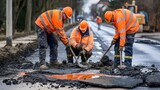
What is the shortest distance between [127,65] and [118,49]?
509mm

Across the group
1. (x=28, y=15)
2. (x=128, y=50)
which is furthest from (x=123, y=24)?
(x=28, y=15)

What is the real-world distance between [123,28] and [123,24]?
10 cm

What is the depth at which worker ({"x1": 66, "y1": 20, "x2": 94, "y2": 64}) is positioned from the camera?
40.6 feet

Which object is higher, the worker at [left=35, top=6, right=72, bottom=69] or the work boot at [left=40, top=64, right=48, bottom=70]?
the worker at [left=35, top=6, right=72, bottom=69]

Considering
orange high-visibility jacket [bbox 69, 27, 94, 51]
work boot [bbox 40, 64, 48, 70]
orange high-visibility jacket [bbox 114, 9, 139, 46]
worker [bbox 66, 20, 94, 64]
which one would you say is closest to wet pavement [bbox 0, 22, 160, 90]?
work boot [bbox 40, 64, 48, 70]

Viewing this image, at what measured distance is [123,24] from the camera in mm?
11195

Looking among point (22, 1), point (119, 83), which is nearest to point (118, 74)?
point (119, 83)

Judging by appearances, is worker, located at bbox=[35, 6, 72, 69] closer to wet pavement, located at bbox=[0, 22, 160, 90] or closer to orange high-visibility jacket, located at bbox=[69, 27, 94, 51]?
orange high-visibility jacket, located at bbox=[69, 27, 94, 51]

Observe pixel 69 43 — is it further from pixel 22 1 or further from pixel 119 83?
pixel 22 1

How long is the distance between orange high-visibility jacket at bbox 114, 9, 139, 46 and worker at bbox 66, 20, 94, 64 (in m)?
1.14

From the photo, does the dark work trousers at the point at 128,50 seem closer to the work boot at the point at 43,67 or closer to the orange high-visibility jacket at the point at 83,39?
the orange high-visibility jacket at the point at 83,39

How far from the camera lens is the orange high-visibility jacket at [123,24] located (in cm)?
1118

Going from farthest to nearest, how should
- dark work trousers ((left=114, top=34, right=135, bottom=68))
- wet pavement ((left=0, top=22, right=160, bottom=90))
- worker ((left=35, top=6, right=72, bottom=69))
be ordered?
dark work trousers ((left=114, top=34, right=135, bottom=68)), worker ((left=35, top=6, right=72, bottom=69)), wet pavement ((left=0, top=22, right=160, bottom=90))

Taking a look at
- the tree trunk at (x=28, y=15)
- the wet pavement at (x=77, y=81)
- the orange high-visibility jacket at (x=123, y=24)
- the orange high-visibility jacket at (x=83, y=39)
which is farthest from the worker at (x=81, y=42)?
the tree trunk at (x=28, y=15)
